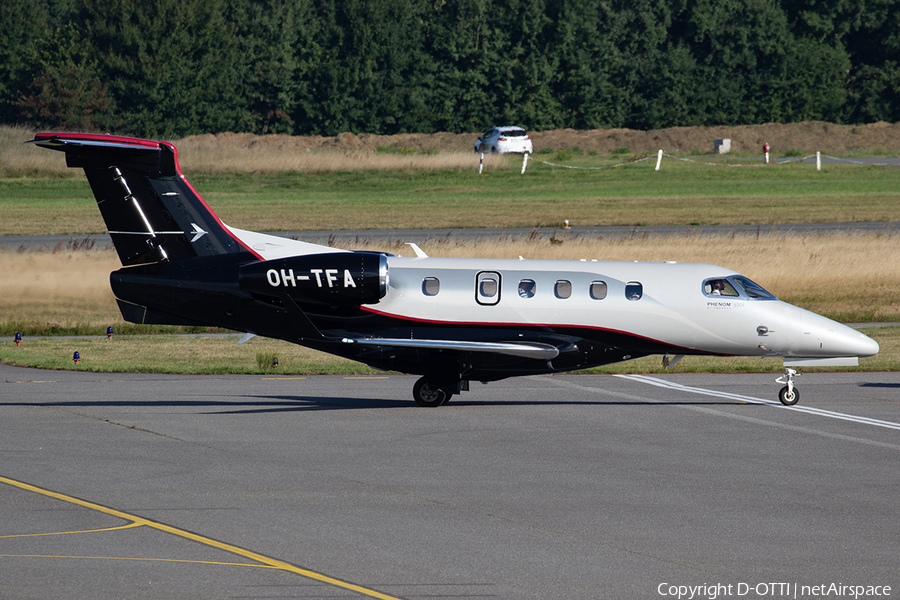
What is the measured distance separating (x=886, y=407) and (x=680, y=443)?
5.70m

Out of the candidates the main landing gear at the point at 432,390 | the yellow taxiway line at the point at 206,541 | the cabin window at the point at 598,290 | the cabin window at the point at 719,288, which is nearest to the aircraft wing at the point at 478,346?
the main landing gear at the point at 432,390

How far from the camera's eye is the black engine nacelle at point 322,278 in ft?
65.7

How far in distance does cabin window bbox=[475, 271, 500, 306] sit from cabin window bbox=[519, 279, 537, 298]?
42 centimetres

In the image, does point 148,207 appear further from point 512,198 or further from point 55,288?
point 512,198

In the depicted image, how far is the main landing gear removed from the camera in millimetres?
20828

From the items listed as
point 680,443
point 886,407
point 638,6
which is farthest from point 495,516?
point 638,6

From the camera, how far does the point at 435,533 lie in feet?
39.8

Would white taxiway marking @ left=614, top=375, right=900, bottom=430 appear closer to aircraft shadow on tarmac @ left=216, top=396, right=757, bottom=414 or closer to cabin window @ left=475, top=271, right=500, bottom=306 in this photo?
aircraft shadow on tarmac @ left=216, top=396, right=757, bottom=414

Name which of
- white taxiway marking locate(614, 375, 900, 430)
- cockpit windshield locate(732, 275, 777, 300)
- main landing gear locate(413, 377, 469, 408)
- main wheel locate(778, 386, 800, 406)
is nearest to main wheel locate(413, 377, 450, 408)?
main landing gear locate(413, 377, 469, 408)

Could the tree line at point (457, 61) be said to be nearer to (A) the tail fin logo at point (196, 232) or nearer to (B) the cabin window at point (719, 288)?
(A) the tail fin logo at point (196, 232)

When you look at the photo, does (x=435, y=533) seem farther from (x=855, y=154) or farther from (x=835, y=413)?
(x=855, y=154)

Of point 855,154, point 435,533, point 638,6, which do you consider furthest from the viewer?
point 638,6
